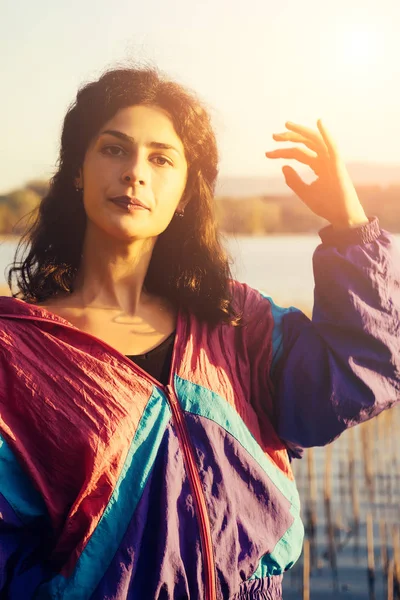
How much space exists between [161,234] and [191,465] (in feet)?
1.81

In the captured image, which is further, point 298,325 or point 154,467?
point 298,325

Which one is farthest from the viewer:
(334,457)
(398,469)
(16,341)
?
(334,457)

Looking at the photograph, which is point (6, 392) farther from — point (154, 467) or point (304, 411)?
point (304, 411)

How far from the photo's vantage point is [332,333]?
5.12 feet

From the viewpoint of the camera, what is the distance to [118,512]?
143 cm

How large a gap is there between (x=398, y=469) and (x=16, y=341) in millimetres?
4904

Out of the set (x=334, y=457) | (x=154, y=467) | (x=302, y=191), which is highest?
(x=302, y=191)

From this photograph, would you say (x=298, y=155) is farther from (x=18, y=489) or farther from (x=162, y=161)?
(x=18, y=489)

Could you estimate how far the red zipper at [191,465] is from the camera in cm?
143

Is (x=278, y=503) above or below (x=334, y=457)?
above

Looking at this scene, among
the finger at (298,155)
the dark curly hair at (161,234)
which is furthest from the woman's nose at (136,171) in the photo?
the finger at (298,155)

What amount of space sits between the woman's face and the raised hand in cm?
21

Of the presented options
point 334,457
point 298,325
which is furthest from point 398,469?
point 298,325

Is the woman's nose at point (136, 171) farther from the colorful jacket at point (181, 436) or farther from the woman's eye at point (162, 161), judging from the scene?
the colorful jacket at point (181, 436)
